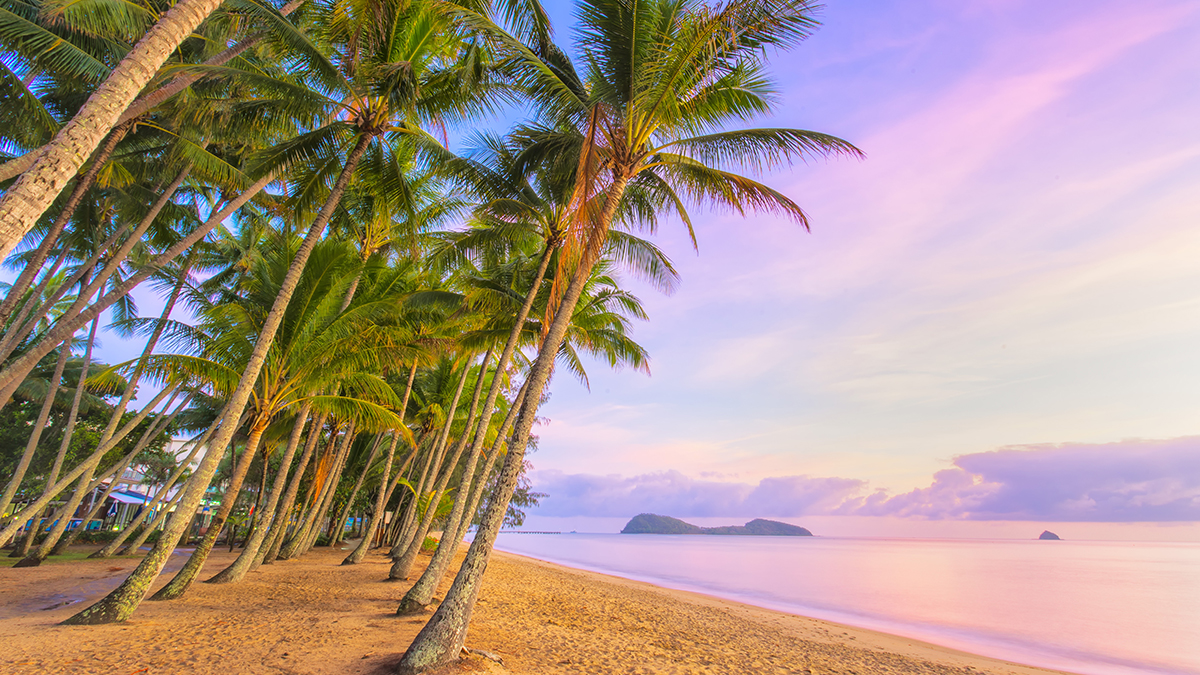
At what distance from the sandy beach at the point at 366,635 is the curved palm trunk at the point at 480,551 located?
26cm

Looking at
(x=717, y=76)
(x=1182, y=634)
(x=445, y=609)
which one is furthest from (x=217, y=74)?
(x=1182, y=634)

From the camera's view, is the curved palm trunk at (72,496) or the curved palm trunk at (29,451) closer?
the curved palm trunk at (29,451)

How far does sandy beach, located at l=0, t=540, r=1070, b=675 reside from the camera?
491 centimetres

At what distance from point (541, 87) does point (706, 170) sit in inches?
101

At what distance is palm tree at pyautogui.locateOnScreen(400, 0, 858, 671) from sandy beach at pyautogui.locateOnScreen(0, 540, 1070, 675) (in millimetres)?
1437

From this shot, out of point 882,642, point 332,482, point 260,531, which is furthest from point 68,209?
point 882,642

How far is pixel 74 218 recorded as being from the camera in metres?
10.6

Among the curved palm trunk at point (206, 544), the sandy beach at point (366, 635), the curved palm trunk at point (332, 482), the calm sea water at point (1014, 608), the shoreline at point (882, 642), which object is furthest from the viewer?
the curved palm trunk at point (332, 482)

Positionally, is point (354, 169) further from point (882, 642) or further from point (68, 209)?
point (882, 642)

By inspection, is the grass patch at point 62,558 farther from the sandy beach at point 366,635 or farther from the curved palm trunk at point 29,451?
the curved palm trunk at point 29,451

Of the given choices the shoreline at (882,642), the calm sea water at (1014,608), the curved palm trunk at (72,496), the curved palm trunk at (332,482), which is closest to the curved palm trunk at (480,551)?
the shoreline at (882,642)

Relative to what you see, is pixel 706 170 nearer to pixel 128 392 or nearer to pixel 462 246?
pixel 462 246

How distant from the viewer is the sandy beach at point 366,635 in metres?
4.91

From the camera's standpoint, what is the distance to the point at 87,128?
10.5 feet
